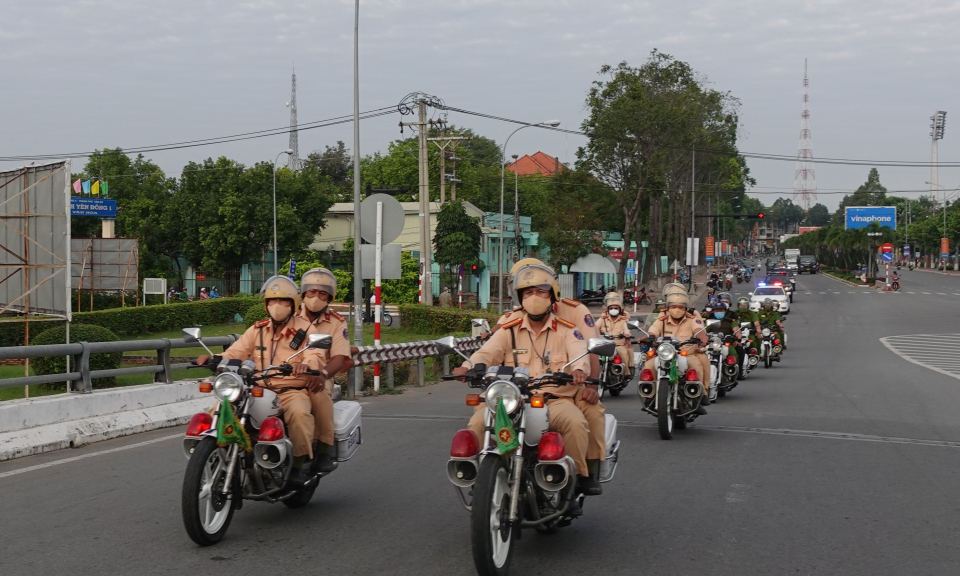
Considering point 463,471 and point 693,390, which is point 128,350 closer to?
point 693,390

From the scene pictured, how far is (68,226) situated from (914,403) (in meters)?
13.2

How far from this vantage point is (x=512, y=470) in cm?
552

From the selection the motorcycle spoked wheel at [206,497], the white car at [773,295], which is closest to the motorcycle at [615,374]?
the motorcycle spoked wheel at [206,497]

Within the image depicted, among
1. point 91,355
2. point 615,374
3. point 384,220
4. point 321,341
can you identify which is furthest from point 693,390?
point 91,355

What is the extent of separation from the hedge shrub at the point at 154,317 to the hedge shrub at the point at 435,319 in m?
9.55

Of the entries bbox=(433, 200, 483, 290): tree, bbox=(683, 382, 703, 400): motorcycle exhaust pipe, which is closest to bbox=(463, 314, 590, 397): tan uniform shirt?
bbox=(683, 382, 703, 400): motorcycle exhaust pipe

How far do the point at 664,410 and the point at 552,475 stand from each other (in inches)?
219

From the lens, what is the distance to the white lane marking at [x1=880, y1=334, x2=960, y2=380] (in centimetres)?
2341

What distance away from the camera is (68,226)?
16.3 meters

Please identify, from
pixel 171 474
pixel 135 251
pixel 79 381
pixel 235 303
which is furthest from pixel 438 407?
pixel 235 303

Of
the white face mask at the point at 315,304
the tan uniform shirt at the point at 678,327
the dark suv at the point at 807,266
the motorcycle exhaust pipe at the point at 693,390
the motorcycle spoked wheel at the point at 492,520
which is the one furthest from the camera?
the dark suv at the point at 807,266

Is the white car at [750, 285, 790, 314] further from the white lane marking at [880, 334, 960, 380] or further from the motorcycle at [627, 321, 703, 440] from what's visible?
the motorcycle at [627, 321, 703, 440]

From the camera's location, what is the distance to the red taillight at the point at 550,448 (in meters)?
5.63

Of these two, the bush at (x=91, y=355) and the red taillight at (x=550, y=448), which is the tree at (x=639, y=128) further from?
the red taillight at (x=550, y=448)
